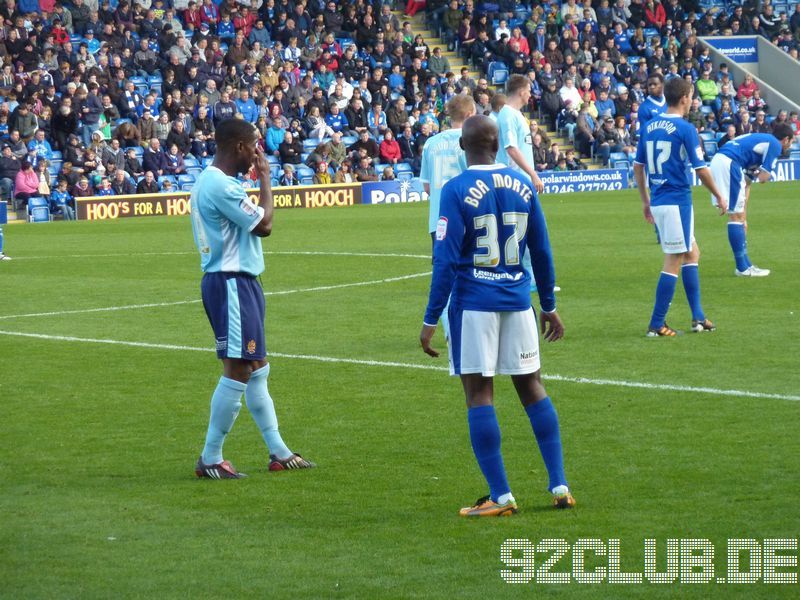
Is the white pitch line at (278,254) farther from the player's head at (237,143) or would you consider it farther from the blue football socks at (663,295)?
the player's head at (237,143)

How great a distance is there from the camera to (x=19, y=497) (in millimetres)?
7203

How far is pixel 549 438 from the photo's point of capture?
6613mm

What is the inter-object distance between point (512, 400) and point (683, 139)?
3.64 meters

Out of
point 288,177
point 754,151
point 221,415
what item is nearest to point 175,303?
point 754,151

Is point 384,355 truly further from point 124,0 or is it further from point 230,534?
point 124,0

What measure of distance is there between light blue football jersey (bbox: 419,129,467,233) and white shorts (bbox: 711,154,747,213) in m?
6.11

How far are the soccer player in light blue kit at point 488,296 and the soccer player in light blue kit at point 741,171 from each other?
10300mm

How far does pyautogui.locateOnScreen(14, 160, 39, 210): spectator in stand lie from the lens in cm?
3098

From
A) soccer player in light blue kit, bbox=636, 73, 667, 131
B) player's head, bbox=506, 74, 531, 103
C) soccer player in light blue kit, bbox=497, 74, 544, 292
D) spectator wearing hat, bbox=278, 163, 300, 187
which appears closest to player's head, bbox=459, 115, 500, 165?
soccer player in light blue kit, bbox=497, 74, 544, 292

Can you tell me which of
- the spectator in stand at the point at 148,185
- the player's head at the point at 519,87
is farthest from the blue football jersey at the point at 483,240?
the spectator in stand at the point at 148,185

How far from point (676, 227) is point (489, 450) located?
6.09m

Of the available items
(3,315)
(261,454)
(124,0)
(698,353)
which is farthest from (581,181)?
(261,454)

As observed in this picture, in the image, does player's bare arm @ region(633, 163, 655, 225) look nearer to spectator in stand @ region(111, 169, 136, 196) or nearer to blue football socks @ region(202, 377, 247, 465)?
blue football socks @ region(202, 377, 247, 465)

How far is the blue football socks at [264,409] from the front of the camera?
25.4 feet
